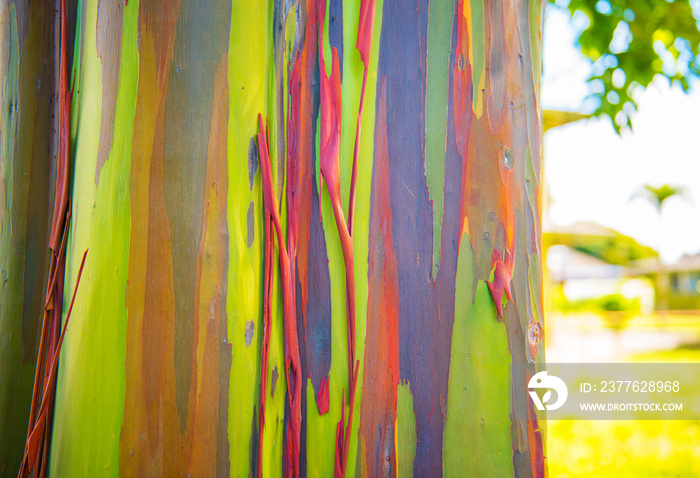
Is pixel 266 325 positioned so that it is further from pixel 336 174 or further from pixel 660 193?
pixel 660 193

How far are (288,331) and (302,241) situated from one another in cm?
13

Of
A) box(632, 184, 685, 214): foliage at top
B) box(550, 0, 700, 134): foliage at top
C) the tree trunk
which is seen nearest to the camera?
the tree trunk

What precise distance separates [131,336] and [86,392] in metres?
0.10

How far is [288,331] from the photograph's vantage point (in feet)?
2.18

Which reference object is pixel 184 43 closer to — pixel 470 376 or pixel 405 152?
pixel 405 152

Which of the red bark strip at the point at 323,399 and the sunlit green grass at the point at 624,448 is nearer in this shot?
the red bark strip at the point at 323,399

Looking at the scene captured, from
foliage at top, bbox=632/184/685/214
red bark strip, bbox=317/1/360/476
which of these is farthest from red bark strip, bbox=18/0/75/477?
foliage at top, bbox=632/184/685/214

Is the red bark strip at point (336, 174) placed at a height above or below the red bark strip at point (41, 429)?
above

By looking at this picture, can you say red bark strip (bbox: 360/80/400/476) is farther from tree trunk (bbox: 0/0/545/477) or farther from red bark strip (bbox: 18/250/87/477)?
red bark strip (bbox: 18/250/87/477)

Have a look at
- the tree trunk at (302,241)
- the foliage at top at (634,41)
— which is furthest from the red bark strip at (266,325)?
the foliage at top at (634,41)

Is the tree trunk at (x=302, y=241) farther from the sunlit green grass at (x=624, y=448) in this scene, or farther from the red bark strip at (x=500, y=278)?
the sunlit green grass at (x=624, y=448)

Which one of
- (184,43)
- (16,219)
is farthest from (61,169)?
(184,43)

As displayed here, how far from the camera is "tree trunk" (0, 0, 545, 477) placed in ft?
2.09

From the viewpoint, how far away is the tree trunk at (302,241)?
2.09 feet
